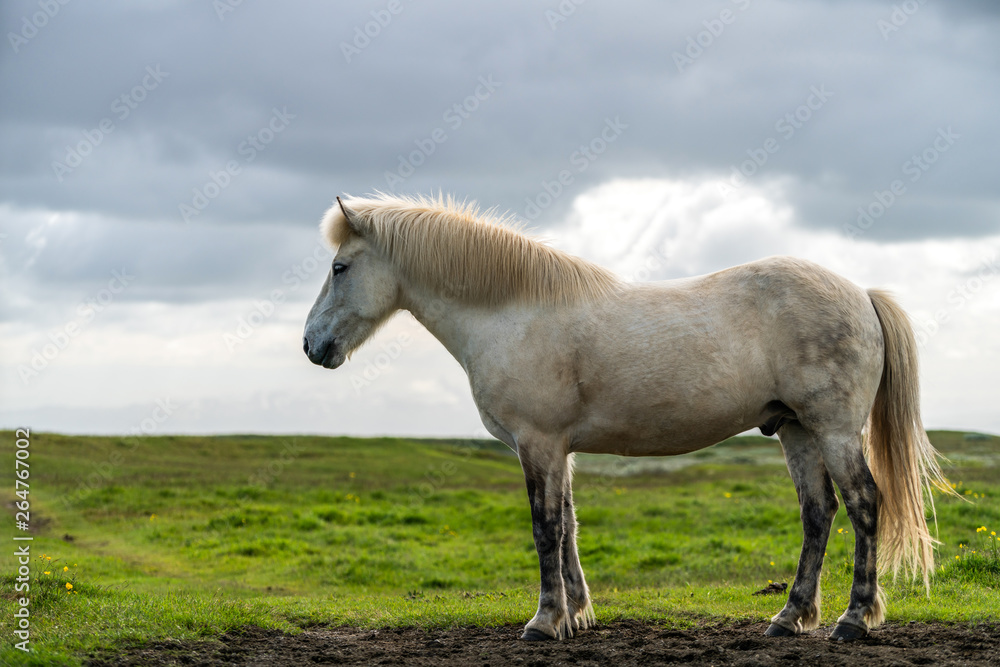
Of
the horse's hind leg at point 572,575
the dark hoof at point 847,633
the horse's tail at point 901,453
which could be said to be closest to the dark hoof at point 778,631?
the dark hoof at point 847,633

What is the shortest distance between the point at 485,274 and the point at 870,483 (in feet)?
11.6

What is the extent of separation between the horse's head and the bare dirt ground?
2.45 m

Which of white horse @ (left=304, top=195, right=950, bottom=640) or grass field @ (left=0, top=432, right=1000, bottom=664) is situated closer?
white horse @ (left=304, top=195, right=950, bottom=640)

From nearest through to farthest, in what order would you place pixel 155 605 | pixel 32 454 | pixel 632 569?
pixel 155 605 → pixel 632 569 → pixel 32 454

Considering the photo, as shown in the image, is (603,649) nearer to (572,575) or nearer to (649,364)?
(572,575)

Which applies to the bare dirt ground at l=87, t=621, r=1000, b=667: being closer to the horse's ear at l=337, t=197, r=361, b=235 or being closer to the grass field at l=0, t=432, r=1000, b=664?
the grass field at l=0, t=432, r=1000, b=664

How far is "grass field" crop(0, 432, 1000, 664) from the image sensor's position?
7660 millimetres

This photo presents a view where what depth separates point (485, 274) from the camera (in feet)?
22.2

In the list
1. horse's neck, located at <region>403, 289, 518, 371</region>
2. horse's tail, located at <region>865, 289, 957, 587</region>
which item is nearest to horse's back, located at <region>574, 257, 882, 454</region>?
horse's tail, located at <region>865, 289, 957, 587</region>

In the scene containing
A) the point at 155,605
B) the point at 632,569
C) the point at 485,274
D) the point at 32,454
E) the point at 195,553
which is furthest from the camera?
the point at 32,454

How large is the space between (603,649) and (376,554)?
28.9ft

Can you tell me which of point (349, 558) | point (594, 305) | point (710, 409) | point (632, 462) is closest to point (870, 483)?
point (710, 409)

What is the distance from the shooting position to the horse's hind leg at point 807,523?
21.8 ft

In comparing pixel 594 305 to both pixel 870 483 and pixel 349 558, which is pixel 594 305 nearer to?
pixel 870 483
